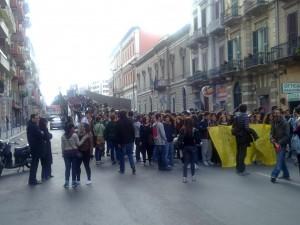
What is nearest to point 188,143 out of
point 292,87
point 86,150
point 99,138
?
point 86,150

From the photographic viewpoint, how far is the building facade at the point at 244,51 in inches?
1222

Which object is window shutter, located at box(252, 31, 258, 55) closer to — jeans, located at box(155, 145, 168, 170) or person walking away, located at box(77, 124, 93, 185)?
jeans, located at box(155, 145, 168, 170)

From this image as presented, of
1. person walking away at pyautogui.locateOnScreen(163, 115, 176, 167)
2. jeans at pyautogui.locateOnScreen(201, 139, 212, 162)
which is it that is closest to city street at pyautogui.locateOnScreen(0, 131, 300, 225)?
person walking away at pyautogui.locateOnScreen(163, 115, 176, 167)

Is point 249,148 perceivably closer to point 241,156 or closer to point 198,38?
point 241,156

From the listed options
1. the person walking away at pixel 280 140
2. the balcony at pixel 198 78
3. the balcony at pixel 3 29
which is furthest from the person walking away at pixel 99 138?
the balcony at pixel 3 29

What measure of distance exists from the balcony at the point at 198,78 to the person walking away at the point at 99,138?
26030 millimetres

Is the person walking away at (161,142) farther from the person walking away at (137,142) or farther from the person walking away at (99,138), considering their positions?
the person walking away at (99,138)

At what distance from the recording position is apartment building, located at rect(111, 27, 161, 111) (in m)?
82.8

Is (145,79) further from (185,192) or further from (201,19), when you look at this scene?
(185,192)

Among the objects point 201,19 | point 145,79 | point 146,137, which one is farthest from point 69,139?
point 145,79

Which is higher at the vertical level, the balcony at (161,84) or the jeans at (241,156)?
the balcony at (161,84)

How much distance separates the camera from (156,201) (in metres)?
10.1

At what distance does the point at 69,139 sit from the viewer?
12547 mm

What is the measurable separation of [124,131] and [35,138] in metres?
2.66
